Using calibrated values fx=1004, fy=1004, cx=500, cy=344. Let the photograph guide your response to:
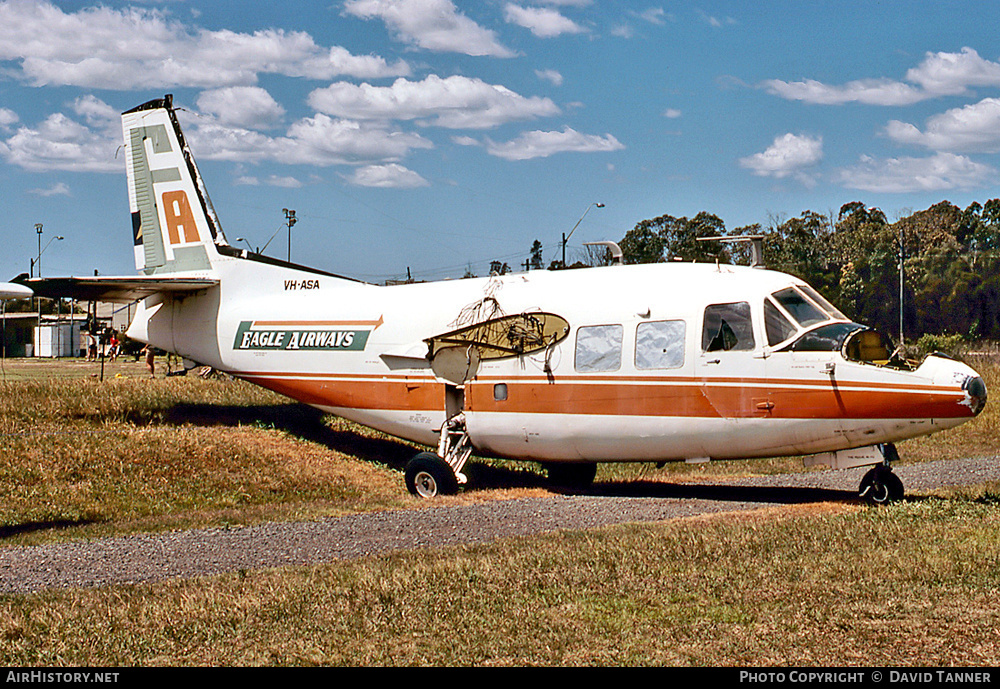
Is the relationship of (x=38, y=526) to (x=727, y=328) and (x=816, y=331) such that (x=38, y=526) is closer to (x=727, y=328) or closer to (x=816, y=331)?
(x=727, y=328)

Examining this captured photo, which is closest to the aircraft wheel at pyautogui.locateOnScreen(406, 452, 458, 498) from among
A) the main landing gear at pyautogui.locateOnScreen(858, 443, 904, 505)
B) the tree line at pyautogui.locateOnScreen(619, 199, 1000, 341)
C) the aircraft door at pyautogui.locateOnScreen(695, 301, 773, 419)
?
the aircraft door at pyautogui.locateOnScreen(695, 301, 773, 419)

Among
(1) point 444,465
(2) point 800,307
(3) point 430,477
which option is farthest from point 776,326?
(3) point 430,477

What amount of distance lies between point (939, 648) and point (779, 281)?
8.57m

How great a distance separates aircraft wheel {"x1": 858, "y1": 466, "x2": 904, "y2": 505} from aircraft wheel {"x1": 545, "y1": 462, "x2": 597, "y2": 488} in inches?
198

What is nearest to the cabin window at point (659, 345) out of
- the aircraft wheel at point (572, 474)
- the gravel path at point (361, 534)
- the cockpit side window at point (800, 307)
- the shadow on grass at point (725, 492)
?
the cockpit side window at point (800, 307)

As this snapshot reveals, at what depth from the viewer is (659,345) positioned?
48.9ft

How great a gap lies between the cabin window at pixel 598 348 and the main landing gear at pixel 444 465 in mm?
2662

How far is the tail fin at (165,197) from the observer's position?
21.7 metres

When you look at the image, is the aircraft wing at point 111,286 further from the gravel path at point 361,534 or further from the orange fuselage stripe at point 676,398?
the gravel path at point 361,534

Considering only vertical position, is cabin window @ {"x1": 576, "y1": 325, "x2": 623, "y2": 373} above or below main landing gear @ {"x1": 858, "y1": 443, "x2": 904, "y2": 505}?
above

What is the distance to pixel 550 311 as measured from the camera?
1614 centimetres

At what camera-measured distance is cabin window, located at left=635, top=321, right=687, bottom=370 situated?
48.4 feet

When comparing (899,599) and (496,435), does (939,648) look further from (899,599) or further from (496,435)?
(496,435)

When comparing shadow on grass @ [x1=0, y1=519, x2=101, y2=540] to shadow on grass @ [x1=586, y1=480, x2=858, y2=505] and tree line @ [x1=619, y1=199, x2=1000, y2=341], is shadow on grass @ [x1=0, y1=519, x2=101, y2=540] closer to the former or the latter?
shadow on grass @ [x1=586, y1=480, x2=858, y2=505]
